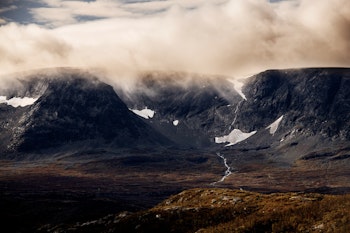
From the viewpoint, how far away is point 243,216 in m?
63.5

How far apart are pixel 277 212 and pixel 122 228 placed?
73.7 feet

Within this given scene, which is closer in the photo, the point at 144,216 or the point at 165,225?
the point at 165,225

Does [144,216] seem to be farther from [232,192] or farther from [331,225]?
[331,225]

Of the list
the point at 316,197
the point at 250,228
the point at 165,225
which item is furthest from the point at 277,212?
the point at 165,225

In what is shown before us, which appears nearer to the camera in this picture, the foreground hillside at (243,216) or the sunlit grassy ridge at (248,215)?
the sunlit grassy ridge at (248,215)

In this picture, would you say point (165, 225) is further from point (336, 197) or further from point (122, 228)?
point (336, 197)

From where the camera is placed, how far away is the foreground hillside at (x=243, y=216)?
54.0m

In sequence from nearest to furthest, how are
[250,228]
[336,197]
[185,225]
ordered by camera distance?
[250,228]
[336,197]
[185,225]

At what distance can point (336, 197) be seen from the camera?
6028cm

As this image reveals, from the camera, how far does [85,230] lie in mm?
84438

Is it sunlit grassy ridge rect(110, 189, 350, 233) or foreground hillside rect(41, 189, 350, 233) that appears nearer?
sunlit grassy ridge rect(110, 189, 350, 233)

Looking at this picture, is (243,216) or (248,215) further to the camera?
(243,216)

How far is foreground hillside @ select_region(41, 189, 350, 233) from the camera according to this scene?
54031mm

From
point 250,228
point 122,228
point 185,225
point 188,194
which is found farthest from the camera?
point 188,194
